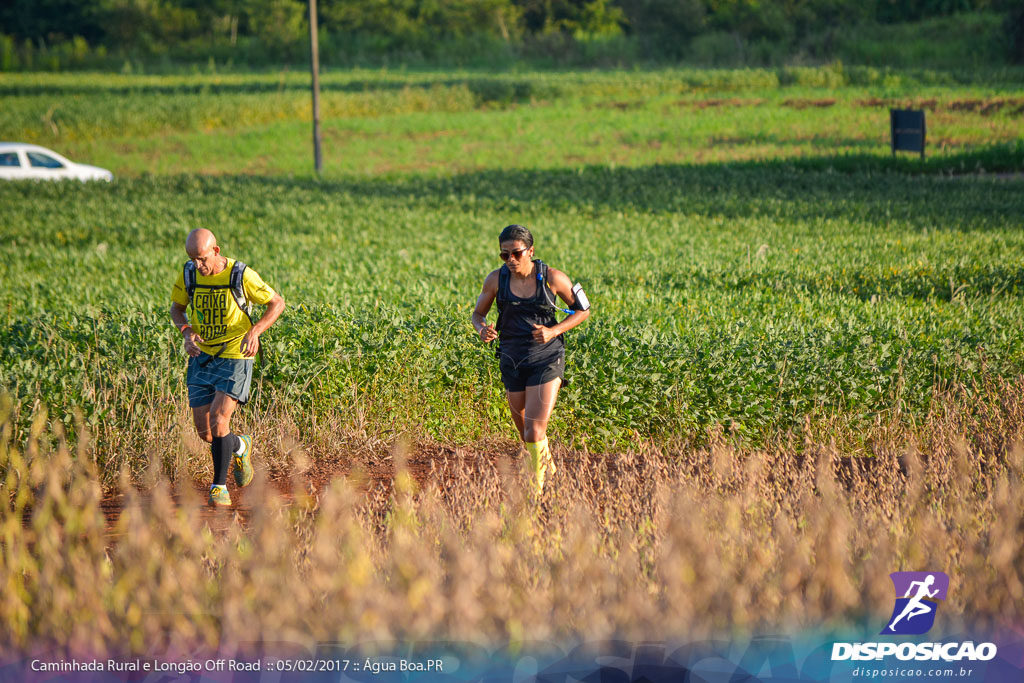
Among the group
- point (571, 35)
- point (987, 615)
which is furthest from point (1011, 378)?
point (571, 35)

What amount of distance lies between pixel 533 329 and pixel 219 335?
2.07m

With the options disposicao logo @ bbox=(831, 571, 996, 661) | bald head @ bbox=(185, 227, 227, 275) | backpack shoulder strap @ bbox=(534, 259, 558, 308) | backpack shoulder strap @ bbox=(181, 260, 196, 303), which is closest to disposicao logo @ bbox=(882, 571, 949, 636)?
disposicao logo @ bbox=(831, 571, 996, 661)

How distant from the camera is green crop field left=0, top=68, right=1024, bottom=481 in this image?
7.63m

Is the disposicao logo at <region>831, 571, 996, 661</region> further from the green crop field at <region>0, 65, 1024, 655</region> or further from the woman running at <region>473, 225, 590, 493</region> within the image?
the woman running at <region>473, 225, 590, 493</region>

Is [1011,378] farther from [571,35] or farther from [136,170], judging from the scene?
[571,35]

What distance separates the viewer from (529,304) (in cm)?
599

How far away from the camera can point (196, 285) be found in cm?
612

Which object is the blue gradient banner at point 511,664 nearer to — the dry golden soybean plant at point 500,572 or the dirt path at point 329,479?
the dry golden soybean plant at point 500,572

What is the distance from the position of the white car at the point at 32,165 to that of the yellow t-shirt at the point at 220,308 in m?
22.8

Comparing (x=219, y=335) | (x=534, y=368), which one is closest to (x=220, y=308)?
(x=219, y=335)

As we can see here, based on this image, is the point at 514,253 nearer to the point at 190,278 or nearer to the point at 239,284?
the point at 239,284

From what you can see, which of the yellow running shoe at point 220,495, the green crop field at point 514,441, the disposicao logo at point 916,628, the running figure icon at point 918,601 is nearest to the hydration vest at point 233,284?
the green crop field at point 514,441

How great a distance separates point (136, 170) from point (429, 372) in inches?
1239

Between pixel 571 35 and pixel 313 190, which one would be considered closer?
pixel 313 190
